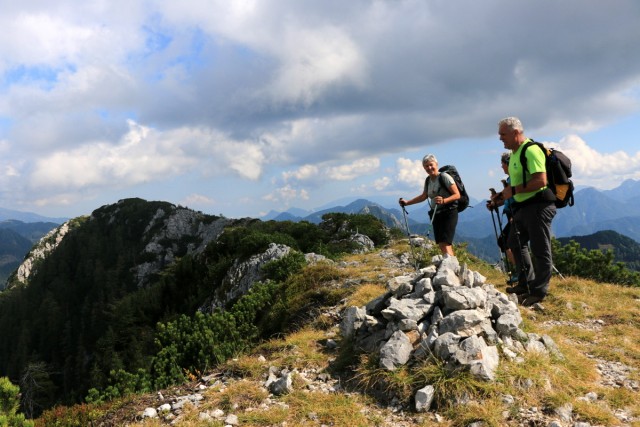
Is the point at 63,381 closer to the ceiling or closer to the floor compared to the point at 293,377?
closer to the floor

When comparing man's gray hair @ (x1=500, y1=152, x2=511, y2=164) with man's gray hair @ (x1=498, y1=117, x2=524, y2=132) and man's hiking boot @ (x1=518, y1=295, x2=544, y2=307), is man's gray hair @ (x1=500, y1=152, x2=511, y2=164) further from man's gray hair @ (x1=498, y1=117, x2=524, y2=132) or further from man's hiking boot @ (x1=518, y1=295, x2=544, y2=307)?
man's hiking boot @ (x1=518, y1=295, x2=544, y2=307)

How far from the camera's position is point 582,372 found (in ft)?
18.9

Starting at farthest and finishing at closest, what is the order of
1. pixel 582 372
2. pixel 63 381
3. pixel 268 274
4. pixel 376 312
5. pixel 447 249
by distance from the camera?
pixel 63 381
pixel 268 274
pixel 447 249
pixel 376 312
pixel 582 372

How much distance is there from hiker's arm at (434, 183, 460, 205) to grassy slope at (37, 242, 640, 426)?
3.08 metres

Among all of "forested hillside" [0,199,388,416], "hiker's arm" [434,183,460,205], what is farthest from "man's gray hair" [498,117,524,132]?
"forested hillside" [0,199,388,416]

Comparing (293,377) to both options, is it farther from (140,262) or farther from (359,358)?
(140,262)

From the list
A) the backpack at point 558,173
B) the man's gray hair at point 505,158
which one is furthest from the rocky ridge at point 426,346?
the man's gray hair at point 505,158

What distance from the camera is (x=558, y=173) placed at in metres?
7.51

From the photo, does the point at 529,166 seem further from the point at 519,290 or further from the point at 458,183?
the point at 519,290

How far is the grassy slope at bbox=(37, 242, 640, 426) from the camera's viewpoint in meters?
4.93

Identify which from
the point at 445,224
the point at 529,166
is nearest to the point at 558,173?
the point at 529,166

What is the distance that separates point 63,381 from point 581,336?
10006 centimetres

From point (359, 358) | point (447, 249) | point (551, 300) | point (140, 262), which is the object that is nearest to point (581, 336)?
point (551, 300)

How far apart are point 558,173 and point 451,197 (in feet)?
7.24
